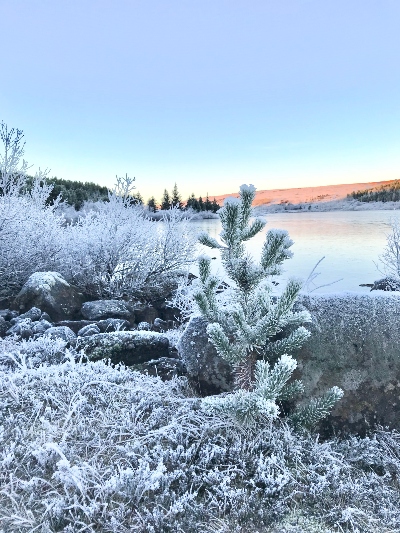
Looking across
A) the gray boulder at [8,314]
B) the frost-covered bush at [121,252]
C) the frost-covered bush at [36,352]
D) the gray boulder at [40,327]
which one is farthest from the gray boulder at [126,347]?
the frost-covered bush at [121,252]

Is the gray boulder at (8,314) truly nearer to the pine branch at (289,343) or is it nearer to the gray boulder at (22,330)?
the gray boulder at (22,330)

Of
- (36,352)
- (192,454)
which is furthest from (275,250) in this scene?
(36,352)

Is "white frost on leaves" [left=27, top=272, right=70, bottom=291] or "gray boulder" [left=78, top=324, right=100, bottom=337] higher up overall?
"white frost on leaves" [left=27, top=272, right=70, bottom=291]

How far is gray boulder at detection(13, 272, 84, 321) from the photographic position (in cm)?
700

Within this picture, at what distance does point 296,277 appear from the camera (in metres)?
2.81

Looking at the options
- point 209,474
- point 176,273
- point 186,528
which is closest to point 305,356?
point 209,474

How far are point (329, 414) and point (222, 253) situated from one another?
1.55 metres

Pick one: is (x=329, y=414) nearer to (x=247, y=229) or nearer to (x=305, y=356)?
(x=305, y=356)

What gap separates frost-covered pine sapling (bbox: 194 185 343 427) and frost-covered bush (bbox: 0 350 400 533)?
271 mm

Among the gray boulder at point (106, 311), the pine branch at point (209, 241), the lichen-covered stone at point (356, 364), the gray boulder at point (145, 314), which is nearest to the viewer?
the pine branch at point (209, 241)

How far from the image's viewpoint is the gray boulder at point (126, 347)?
4.52 metres

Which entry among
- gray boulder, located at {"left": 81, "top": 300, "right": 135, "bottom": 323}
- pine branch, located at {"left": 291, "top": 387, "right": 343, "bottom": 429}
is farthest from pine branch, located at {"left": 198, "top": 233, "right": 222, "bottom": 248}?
gray boulder, located at {"left": 81, "top": 300, "right": 135, "bottom": 323}

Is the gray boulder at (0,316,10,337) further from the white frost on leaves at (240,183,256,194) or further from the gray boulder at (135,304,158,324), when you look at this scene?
the white frost on leaves at (240,183,256,194)

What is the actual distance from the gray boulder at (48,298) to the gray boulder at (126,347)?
2.59 m
